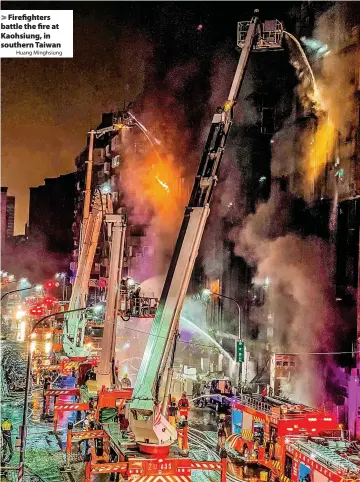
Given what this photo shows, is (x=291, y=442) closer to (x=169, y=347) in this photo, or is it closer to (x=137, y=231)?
(x=169, y=347)

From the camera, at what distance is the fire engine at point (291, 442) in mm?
10891

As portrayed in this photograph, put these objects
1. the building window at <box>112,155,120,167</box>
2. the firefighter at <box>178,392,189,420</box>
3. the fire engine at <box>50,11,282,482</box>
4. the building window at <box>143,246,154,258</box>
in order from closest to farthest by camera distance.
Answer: the fire engine at <box>50,11,282,482</box>
the firefighter at <box>178,392,189,420</box>
the building window at <box>143,246,154,258</box>
the building window at <box>112,155,120,167</box>

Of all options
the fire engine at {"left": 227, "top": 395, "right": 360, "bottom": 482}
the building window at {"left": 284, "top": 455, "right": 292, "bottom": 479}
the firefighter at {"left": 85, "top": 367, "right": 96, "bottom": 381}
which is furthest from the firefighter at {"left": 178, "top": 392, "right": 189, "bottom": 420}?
the building window at {"left": 284, "top": 455, "right": 292, "bottom": 479}

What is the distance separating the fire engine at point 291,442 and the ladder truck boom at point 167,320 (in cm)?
321

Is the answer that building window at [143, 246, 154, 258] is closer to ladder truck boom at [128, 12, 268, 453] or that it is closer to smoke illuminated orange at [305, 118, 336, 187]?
smoke illuminated orange at [305, 118, 336, 187]

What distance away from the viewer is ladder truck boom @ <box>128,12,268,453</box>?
10.1 metres

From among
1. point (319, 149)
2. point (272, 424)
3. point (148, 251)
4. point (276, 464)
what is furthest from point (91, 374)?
point (148, 251)

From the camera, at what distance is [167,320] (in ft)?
33.3

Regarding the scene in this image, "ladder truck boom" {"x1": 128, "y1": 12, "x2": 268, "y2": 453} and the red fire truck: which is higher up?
"ladder truck boom" {"x1": 128, "y1": 12, "x2": 268, "y2": 453}

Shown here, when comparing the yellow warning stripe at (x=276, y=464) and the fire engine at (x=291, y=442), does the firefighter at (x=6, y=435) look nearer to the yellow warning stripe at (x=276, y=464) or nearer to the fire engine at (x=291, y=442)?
the fire engine at (x=291, y=442)

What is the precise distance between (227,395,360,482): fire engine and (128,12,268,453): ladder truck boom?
321 cm

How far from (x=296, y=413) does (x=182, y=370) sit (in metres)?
15.2

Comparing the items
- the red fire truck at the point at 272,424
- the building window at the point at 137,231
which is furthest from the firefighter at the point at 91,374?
the building window at the point at 137,231

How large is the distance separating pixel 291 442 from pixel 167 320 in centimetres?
493
